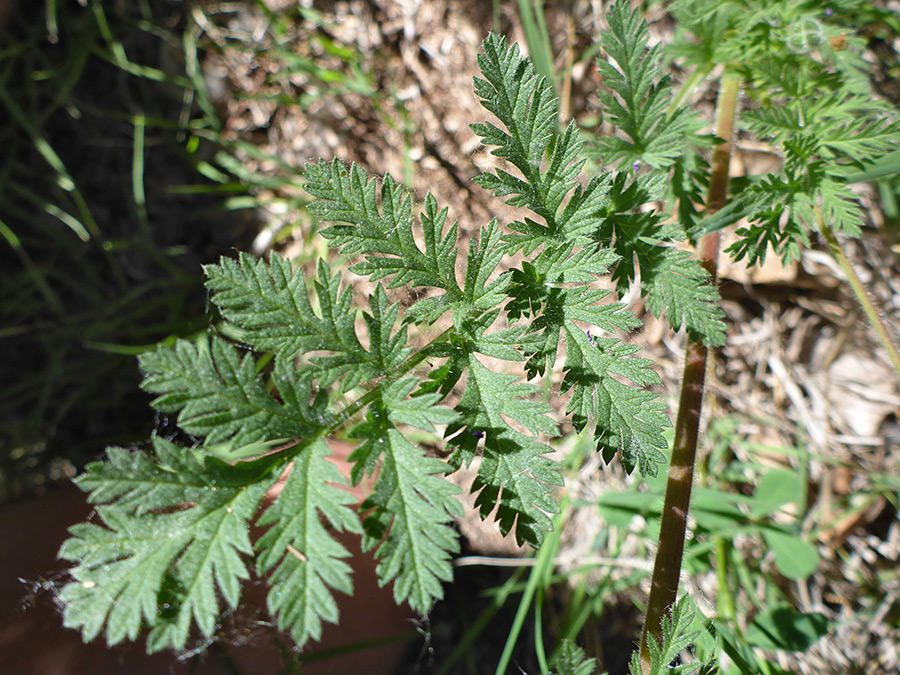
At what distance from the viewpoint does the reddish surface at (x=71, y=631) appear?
1559 mm

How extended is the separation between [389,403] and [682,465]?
663 mm

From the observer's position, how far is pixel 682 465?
1.42m

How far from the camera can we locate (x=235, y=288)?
3.72 feet

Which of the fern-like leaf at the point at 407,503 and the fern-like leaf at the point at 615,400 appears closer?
the fern-like leaf at the point at 407,503

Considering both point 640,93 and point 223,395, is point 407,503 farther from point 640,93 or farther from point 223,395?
point 640,93

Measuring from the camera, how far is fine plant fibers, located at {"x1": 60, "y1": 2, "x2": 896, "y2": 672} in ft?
3.53

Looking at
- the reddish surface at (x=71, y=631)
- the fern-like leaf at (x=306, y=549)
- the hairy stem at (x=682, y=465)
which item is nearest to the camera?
the fern-like leaf at (x=306, y=549)

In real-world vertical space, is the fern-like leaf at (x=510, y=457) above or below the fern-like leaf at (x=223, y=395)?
below

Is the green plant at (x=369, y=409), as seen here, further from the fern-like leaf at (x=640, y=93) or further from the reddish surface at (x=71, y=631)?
the reddish surface at (x=71, y=631)

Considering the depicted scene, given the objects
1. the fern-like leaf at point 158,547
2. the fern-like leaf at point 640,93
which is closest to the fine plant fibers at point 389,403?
the fern-like leaf at point 158,547

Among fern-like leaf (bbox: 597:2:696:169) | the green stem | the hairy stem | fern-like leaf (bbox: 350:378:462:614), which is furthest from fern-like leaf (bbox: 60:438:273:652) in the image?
the green stem

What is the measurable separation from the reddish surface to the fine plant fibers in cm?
51

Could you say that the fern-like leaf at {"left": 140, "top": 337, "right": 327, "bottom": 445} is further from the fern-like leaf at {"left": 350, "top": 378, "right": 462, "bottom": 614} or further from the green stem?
the green stem

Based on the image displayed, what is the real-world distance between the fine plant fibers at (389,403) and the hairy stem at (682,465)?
0.01 m
